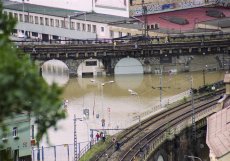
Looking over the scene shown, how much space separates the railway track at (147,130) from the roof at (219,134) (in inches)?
105

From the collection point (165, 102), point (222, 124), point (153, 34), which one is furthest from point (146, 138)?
point (153, 34)

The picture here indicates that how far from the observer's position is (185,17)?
41.0m

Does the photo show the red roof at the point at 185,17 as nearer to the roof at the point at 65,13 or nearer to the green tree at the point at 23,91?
the roof at the point at 65,13

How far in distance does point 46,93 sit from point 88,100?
24.7 m

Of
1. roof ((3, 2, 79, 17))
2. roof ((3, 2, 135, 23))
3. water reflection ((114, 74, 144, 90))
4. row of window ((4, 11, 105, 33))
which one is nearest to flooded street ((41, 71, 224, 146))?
water reflection ((114, 74, 144, 90))

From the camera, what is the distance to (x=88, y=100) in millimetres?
29203

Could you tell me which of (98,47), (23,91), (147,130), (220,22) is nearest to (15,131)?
(147,130)

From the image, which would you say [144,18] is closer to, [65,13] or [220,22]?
[220,22]

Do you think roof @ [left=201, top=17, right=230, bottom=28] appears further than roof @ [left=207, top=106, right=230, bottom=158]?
Yes

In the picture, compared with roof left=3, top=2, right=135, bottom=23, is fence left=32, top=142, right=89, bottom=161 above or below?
below

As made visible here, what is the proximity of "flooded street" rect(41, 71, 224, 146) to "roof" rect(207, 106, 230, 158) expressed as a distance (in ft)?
18.9

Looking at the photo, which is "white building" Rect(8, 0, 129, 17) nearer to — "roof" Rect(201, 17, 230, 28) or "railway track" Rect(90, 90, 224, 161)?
"roof" Rect(201, 17, 230, 28)

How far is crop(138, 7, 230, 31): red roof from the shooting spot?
3941 cm

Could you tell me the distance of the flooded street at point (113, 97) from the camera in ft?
78.5
